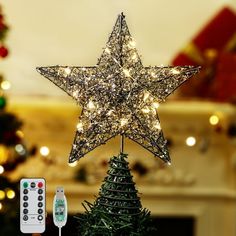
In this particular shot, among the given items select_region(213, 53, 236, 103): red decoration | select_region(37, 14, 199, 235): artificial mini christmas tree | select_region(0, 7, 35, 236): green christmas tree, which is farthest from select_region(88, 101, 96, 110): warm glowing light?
select_region(213, 53, 236, 103): red decoration

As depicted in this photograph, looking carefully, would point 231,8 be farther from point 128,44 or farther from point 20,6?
point 128,44

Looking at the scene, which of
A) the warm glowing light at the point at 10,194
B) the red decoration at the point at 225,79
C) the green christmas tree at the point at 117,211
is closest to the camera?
the green christmas tree at the point at 117,211

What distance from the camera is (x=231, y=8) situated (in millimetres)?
2900

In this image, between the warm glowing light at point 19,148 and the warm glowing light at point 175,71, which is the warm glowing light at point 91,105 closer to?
the warm glowing light at point 175,71

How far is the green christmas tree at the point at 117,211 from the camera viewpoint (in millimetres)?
1505

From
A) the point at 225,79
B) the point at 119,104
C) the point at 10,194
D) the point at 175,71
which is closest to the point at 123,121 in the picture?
the point at 119,104

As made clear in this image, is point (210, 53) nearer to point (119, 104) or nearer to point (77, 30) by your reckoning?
point (77, 30)

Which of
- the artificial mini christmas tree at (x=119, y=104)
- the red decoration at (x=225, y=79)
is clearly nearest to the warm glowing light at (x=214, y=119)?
the red decoration at (x=225, y=79)

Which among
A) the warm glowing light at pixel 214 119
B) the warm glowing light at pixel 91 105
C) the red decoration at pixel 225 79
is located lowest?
the warm glowing light at pixel 91 105

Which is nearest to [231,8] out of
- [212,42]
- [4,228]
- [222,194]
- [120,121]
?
[212,42]

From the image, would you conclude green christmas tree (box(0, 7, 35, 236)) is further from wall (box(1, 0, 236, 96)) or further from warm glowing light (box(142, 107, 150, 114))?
warm glowing light (box(142, 107, 150, 114))

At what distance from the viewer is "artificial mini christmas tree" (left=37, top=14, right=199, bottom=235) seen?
5.06ft

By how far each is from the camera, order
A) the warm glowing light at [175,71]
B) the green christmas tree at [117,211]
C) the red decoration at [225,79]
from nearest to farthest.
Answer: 1. the green christmas tree at [117,211]
2. the warm glowing light at [175,71]
3. the red decoration at [225,79]

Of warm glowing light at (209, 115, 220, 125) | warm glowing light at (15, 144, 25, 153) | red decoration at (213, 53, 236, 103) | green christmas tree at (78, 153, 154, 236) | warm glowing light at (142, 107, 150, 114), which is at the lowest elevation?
green christmas tree at (78, 153, 154, 236)
